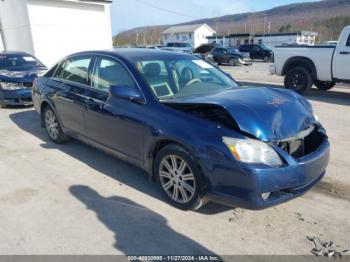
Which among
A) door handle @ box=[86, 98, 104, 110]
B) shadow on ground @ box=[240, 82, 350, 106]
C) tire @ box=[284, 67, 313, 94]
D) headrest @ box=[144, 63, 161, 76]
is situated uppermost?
headrest @ box=[144, 63, 161, 76]

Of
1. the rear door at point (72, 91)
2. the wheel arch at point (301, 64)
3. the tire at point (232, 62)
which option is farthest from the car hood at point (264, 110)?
the tire at point (232, 62)

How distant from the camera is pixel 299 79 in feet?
34.5

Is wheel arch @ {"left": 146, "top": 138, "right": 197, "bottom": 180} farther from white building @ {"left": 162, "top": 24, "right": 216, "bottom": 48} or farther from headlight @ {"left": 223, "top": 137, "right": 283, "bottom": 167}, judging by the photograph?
white building @ {"left": 162, "top": 24, "right": 216, "bottom": 48}

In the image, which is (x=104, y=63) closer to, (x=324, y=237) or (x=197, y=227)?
(x=197, y=227)

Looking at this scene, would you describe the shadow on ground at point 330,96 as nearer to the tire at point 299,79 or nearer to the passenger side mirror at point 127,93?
the tire at point 299,79

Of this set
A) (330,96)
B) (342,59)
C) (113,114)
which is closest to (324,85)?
(330,96)

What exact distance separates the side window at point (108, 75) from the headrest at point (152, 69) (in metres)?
0.22

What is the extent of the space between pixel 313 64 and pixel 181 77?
7.22 metres

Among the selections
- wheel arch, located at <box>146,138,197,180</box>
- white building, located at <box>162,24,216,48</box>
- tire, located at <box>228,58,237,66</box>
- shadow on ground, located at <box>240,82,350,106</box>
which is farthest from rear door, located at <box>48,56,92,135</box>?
white building, located at <box>162,24,216,48</box>

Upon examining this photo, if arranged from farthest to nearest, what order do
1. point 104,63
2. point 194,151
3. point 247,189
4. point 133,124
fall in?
point 104,63 → point 133,124 → point 194,151 → point 247,189

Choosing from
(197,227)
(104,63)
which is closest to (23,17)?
(104,63)

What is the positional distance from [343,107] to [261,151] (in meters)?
6.58

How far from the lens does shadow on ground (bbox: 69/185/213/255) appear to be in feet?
9.58

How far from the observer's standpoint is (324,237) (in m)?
3.04
